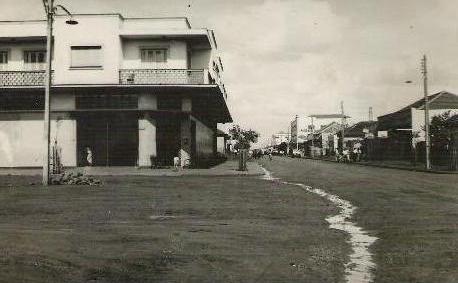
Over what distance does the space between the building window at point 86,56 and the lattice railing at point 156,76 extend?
1.43m

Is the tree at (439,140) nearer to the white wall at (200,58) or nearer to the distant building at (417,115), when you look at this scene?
the distant building at (417,115)

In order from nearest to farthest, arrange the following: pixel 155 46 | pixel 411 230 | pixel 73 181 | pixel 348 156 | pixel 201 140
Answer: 1. pixel 411 230
2. pixel 73 181
3. pixel 155 46
4. pixel 201 140
5. pixel 348 156

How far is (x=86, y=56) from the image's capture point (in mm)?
31000

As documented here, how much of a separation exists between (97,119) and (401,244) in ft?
81.4

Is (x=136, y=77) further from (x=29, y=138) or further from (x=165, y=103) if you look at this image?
(x=29, y=138)

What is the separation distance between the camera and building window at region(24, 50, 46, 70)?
31891mm

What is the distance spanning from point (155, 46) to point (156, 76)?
6.24ft

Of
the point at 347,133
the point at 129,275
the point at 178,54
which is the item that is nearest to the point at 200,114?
the point at 178,54

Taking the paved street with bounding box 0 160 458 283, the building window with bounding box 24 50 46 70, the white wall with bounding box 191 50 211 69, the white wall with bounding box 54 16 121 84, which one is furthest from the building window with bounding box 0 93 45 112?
the paved street with bounding box 0 160 458 283

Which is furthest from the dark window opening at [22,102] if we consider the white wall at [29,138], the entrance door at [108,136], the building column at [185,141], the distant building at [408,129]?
the distant building at [408,129]

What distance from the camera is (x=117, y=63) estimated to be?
3097 centimetres

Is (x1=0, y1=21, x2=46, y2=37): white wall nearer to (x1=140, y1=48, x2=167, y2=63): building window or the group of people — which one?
Result: (x1=140, y1=48, x2=167, y2=63): building window

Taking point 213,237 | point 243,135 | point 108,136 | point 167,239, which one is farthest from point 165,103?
point 243,135

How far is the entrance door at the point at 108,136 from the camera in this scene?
3070cm
